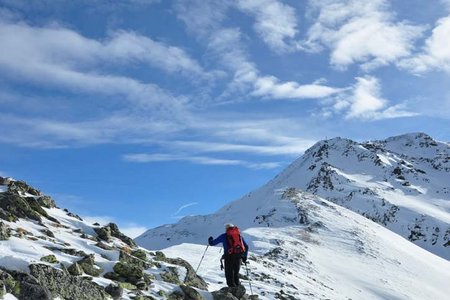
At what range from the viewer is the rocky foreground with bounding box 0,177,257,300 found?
1112 centimetres

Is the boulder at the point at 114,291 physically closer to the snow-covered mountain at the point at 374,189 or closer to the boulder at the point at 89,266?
the boulder at the point at 89,266

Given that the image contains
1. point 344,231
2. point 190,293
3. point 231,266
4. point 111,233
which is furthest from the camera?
point 344,231

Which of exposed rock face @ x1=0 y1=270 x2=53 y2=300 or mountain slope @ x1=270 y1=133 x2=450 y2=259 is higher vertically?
mountain slope @ x1=270 y1=133 x2=450 y2=259

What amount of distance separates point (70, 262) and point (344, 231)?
52.8m

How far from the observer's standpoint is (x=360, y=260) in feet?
171

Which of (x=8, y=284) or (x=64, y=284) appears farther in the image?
(x=64, y=284)

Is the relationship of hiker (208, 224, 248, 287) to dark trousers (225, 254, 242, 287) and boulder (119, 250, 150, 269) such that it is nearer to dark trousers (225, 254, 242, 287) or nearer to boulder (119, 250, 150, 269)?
dark trousers (225, 254, 242, 287)

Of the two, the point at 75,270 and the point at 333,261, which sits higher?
the point at 75,270

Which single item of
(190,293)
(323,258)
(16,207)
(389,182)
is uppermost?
(389,182)

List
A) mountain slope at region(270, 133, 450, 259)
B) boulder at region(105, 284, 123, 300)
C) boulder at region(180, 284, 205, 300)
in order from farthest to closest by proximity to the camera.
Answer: mountain slope at region(270, 133, 450, 259) < boulder at region(180, 284, 205, 300) < boulder at region(105, 284, 123, 300)

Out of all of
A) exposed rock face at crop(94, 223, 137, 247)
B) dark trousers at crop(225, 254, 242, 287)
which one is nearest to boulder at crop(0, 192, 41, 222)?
exposed rock face at crop(94, 223, 137, 247)

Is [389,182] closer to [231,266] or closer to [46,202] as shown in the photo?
[231,266]

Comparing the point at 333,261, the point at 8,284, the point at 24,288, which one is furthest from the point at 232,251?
the point at 333,261

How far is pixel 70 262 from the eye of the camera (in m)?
13.2
